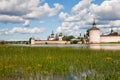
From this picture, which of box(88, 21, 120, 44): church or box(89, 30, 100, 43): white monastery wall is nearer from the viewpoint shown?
box(88, 21, 120, 44): church

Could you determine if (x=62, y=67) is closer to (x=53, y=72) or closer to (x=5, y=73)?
(x=53, y=72)

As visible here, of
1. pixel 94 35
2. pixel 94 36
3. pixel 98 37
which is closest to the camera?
pixel 98 37

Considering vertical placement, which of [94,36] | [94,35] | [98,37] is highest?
[94,35]

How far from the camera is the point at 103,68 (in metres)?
11.0

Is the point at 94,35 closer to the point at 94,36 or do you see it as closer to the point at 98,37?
the point at 94,36

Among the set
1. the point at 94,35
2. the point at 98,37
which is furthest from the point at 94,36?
the point at 98,37

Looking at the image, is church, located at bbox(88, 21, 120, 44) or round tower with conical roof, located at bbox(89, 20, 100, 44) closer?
church, located at bbox(88, 21, 120, 44)

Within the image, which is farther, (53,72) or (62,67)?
(62,67)

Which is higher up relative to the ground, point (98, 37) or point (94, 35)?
point (94, 35)

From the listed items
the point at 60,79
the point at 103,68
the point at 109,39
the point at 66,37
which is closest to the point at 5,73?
the point at 60,79

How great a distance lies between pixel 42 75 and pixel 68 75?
0.90m

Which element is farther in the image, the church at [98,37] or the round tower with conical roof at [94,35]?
the round tower with conical roof at [94,35]

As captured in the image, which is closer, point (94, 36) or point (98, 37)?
point (98, 37)

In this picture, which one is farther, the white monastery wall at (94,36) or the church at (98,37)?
the white monastery wall at (94,36)
